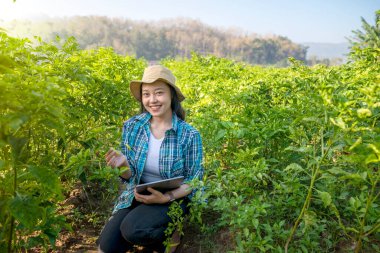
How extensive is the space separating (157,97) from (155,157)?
17.5 inches

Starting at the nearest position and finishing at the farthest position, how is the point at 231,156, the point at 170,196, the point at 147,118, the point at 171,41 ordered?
the point at 170,196 → the point at 147,118 → the point at 231,156 → the point at 171,41

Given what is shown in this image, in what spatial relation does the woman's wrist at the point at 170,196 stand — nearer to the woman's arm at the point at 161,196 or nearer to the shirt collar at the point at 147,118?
the woman's arm at the point at 161,196

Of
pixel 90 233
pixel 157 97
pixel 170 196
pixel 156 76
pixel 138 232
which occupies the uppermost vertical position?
pixel 156 76

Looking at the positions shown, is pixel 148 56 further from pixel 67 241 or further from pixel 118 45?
pixel 67 241

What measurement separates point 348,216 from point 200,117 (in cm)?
137

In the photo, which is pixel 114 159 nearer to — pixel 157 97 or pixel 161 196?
pixel 161 196

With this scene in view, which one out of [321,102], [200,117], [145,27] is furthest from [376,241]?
[145,27]

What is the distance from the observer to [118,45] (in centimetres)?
3997

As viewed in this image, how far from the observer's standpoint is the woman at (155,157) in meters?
2.65

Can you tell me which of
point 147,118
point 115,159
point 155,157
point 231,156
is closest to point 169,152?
point 155,157

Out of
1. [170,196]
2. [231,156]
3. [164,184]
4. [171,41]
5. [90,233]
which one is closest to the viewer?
[164,184]

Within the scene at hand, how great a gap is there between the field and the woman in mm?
208

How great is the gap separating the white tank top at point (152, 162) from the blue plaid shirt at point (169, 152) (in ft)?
0.11

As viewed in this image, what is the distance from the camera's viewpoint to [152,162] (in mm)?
2904
